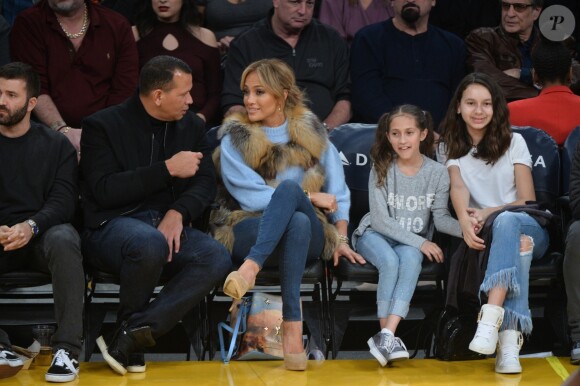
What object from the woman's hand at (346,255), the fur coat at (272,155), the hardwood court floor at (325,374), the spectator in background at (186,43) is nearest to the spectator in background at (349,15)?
the spectator in background at (186,43)

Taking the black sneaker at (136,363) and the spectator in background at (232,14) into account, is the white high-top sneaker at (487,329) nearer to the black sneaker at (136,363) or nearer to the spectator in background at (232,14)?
the black sneaker at (136,363)

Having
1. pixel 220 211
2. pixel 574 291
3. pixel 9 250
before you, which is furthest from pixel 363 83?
pixel 9 250

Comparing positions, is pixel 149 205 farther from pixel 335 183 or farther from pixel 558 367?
pixel 558 367

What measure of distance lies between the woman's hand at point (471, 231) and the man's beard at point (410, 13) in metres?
1.92

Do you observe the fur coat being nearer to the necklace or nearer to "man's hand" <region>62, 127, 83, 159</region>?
"man's hand" <region>62, 127, 83, 159</region>

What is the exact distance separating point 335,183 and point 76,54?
5.92ft

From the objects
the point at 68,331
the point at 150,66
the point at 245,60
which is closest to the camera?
the point at 68,331

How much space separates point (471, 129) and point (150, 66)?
1616 mm

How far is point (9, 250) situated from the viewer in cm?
518

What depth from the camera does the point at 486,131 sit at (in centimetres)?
586

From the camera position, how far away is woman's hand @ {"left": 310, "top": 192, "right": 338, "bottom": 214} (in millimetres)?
5633

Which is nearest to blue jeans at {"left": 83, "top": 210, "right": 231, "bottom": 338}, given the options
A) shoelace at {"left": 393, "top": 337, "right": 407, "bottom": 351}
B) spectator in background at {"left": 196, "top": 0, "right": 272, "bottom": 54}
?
shoelace at {"left": 393, "top": 337, "right": 407, "bottom": 351}

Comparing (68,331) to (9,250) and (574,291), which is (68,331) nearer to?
(9,250)

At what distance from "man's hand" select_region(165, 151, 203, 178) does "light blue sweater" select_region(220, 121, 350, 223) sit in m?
0.28
